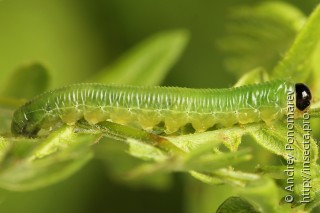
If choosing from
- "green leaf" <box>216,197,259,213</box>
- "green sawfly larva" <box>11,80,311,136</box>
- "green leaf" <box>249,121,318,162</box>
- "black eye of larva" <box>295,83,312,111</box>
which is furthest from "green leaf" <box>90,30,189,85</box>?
"green leaf" <box>216,197,259,213</box>

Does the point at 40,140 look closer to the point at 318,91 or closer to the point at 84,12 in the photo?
the point at 318,91

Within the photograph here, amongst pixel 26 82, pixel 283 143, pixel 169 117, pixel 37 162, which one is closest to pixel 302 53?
pixel 283 143

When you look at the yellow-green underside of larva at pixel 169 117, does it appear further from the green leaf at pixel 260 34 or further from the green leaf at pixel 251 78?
the green leaf at pixel 260 34

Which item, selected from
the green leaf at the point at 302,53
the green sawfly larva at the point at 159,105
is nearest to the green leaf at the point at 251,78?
the green leaf at the point at 302,53

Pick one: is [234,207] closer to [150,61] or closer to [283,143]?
[283,143]

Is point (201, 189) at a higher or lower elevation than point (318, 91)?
lower

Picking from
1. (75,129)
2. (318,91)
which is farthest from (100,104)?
(318,91)
